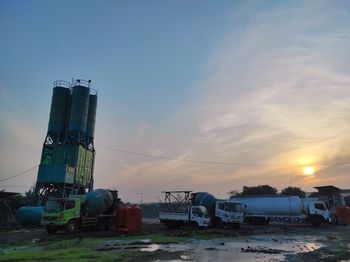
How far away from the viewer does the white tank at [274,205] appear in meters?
38.6

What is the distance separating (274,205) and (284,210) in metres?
1.15

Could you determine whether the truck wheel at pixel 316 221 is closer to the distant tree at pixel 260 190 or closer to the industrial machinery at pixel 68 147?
the industrial machinery at pixel 68 147

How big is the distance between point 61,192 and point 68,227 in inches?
854

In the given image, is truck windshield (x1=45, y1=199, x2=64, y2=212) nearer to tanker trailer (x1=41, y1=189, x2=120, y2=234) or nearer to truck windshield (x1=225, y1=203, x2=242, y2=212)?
tanker trailer (x1=41, y1=189, x2=120, y2=234)

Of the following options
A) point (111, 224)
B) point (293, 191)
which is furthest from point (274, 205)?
point (293, 191)

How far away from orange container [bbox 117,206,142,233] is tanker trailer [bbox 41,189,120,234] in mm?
1765

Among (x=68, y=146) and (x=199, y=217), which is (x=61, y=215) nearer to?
(x=199, y=217)

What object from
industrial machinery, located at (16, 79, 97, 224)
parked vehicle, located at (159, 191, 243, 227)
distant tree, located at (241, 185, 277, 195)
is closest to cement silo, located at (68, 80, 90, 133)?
industrial machinery, located at (16, 79, 97, 224)

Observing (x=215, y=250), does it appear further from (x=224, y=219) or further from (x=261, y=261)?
(x=224, y=219)

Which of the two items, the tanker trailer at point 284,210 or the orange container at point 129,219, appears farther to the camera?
the tanker trailer at point 284,210

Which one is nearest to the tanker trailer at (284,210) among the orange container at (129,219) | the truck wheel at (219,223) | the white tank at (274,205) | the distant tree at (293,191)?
the white tank at (274,205)

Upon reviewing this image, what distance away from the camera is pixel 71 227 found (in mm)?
24656

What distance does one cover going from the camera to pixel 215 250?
51.9 feet

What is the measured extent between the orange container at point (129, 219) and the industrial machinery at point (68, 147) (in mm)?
19579
